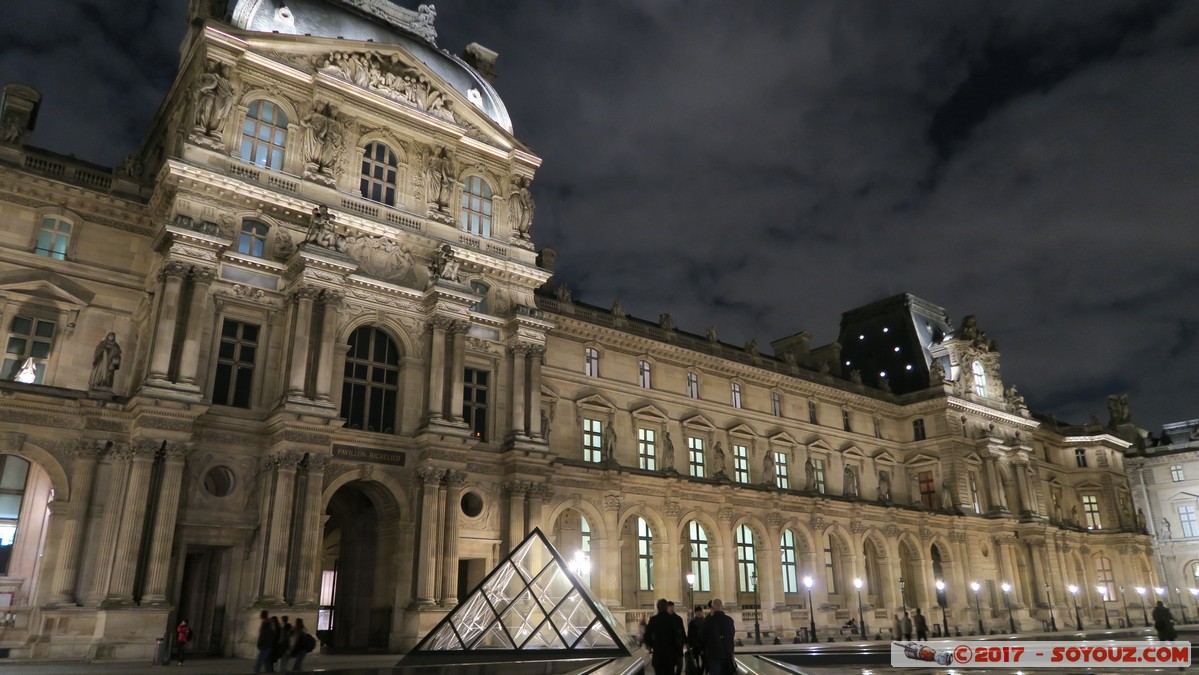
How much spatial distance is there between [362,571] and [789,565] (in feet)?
75.0

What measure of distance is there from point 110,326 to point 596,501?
62.0 feet

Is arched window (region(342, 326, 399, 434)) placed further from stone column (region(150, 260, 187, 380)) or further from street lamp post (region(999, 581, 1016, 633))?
street lamp post (region(999, 581, 1016, 633))

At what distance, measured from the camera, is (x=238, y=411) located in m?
25.3

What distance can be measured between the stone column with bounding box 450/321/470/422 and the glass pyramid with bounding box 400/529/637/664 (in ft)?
33.8

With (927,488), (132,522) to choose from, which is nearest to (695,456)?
(927,488)

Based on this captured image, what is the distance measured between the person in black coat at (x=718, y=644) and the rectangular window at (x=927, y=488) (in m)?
44.1

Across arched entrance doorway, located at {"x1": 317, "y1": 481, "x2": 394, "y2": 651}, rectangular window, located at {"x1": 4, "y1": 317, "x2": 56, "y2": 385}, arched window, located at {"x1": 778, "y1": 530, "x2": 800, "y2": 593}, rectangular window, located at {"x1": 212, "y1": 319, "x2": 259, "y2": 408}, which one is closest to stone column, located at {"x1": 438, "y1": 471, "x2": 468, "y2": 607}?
arched entrance doorway, located at {"x1": 317, "y1": 481, "x2": 394, "y2": 651}

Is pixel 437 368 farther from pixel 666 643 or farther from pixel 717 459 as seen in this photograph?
pixel 666 643

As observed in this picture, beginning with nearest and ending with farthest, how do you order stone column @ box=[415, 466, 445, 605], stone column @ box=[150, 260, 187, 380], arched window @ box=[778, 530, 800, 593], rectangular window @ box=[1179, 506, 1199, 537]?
stone column @ box=[150, 260, 187, 380], stone column @ box=[415, 466, 445, 605], arched window @ box=[778, 530, 800, 593], rectangular window @ box=[1179, 506, 1199, 537]

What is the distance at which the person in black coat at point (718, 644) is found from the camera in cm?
1247

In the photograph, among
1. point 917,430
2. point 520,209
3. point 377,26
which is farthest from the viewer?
point 917,430

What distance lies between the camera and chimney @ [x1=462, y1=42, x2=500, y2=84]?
3838 centimetres

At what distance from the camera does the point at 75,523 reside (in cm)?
2280

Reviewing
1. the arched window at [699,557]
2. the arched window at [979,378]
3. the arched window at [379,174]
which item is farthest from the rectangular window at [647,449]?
the arched window at [979,378]
